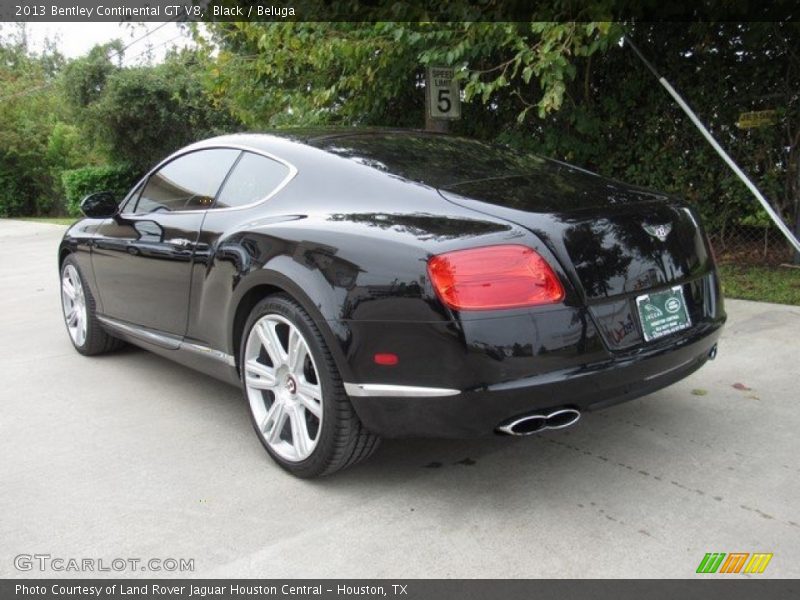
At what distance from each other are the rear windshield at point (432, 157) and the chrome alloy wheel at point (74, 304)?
2539 mm

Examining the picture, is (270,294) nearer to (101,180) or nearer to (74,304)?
(74,304)

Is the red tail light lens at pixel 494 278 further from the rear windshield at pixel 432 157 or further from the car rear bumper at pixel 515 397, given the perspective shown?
the rear windshield at pixel 432 157

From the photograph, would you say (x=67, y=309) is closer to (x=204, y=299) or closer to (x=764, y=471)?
(x=204, y=299)

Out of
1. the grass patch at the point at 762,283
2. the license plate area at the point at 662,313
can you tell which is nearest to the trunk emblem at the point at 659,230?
the license plate area at the point at 662,313

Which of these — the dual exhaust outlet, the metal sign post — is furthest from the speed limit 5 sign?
the dual exhaust outlet

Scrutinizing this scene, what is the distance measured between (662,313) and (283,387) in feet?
5.17

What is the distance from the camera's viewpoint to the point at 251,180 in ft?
11.5

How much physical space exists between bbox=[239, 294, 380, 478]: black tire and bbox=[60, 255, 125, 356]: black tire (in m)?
2.43

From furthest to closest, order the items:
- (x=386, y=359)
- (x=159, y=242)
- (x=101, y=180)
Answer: (x=101, y=180) → (x=159, y=242) → (x=386, y=359)

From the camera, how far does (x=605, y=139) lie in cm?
750

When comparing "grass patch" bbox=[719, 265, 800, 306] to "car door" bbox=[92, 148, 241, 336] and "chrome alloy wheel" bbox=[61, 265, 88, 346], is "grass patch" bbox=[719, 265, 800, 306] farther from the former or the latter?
"chrome alloy wheel" bbox=[61, 265, 88, 346]

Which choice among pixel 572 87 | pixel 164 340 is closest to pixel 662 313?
pixel 164 340

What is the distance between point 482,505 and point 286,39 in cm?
534

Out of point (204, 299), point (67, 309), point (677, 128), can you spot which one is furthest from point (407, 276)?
point (677, 128)
